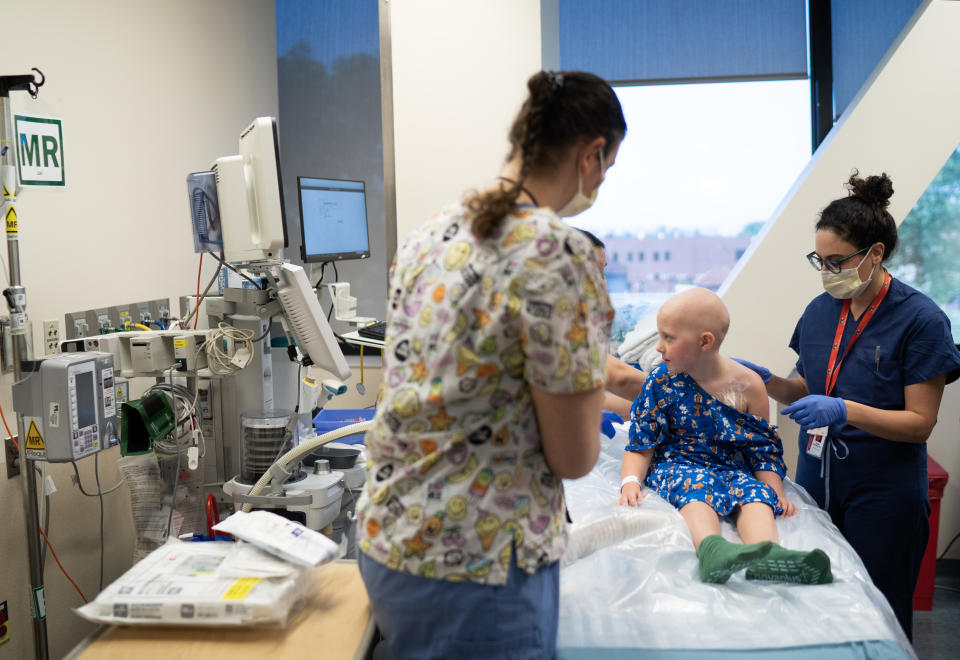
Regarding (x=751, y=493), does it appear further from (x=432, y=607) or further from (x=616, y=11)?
(x=616, y=11)

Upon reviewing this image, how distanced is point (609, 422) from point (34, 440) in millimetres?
1756

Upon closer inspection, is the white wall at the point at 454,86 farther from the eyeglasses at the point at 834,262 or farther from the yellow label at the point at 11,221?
the yellow label at the point at 11,221

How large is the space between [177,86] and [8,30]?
1.05 meters

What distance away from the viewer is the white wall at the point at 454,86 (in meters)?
3.17

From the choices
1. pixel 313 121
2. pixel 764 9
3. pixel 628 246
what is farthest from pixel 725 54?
pixel 313 121

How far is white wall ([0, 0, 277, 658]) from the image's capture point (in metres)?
2.49

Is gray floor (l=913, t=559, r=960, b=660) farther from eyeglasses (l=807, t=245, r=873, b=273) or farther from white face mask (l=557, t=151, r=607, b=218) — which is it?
white face mask (l=557, t=151, r=607, b=218)

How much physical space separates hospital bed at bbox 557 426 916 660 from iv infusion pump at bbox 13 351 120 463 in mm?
1254

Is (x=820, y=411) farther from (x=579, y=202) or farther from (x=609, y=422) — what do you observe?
(x=579, y=202)

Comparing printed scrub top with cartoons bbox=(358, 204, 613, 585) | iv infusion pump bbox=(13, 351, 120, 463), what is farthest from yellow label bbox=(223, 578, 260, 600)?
iv infusion pump bbox=(13, 351, 120, 463)

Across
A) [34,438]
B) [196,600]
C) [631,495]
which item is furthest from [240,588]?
[631,495]

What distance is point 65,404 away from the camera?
78.5 inches

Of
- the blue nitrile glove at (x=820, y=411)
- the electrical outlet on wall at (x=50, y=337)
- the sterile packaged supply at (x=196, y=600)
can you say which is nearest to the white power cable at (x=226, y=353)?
the sterile packaged supply at (x=196, y=600)

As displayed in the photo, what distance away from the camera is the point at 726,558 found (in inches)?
66.2
